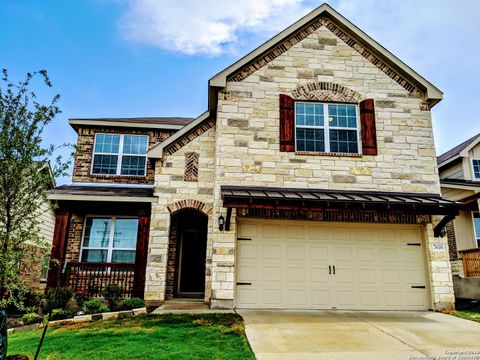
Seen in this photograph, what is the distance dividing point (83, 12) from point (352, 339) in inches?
579

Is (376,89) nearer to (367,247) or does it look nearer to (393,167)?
(393,167)

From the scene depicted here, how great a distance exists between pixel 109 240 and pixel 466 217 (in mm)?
13996

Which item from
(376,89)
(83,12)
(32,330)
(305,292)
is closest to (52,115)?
(32,330)

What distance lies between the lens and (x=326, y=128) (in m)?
10.6

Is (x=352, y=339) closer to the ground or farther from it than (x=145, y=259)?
closer to the ground

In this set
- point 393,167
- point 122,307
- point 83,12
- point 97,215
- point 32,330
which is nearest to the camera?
point 32,330

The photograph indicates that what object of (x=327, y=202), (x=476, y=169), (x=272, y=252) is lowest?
(x=272, y=252)

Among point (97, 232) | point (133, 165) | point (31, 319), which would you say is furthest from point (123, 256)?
point (31, 319)

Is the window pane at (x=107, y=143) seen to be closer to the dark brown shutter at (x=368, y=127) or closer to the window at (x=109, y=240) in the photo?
the window at (x=109, y=240)

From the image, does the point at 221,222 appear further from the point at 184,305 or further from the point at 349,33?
the point at 349,33

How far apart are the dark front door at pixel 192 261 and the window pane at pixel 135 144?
3945 millimetres

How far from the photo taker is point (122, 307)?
9406mm

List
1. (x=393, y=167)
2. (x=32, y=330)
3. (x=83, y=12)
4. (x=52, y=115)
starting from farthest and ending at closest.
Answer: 1. (x=83, y=12)
2. (x=393, y=167)
3. (x=32, y=330)
4. (x=52, y=115)

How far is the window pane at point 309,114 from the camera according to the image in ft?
34.9
